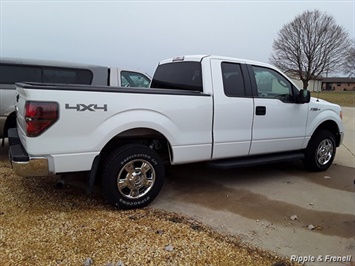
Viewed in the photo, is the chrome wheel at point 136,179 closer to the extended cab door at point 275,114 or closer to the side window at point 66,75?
the extended cab door at point 275,114

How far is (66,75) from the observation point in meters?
6.77

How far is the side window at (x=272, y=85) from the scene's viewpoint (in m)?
4.79

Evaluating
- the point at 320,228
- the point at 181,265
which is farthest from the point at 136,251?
the point at 320,228

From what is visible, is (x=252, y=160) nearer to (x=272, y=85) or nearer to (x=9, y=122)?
(x=272, y=85)

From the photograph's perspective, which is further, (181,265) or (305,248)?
(305,248)

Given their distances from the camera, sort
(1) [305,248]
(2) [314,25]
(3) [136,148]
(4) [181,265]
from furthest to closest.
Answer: (2) [314,25] < (3) [136,148] < (1) [305,248] < (4) [181,265]

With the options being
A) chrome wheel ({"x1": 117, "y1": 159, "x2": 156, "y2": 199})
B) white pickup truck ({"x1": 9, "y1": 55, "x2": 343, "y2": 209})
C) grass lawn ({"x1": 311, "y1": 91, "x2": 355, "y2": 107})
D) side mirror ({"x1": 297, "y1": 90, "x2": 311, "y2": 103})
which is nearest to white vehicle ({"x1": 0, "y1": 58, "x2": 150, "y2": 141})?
white pickup truck ({"x1": 9, "y1": 55, "x2": 343, "y2": 209})

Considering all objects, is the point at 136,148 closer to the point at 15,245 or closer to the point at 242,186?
the point at 15,245

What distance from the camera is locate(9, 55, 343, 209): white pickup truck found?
126 inches

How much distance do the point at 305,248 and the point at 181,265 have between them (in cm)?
135

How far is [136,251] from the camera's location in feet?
9.21

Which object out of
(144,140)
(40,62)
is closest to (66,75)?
(40,62)

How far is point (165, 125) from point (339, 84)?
95.0 m

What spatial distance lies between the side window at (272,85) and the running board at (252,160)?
0.95 metres
